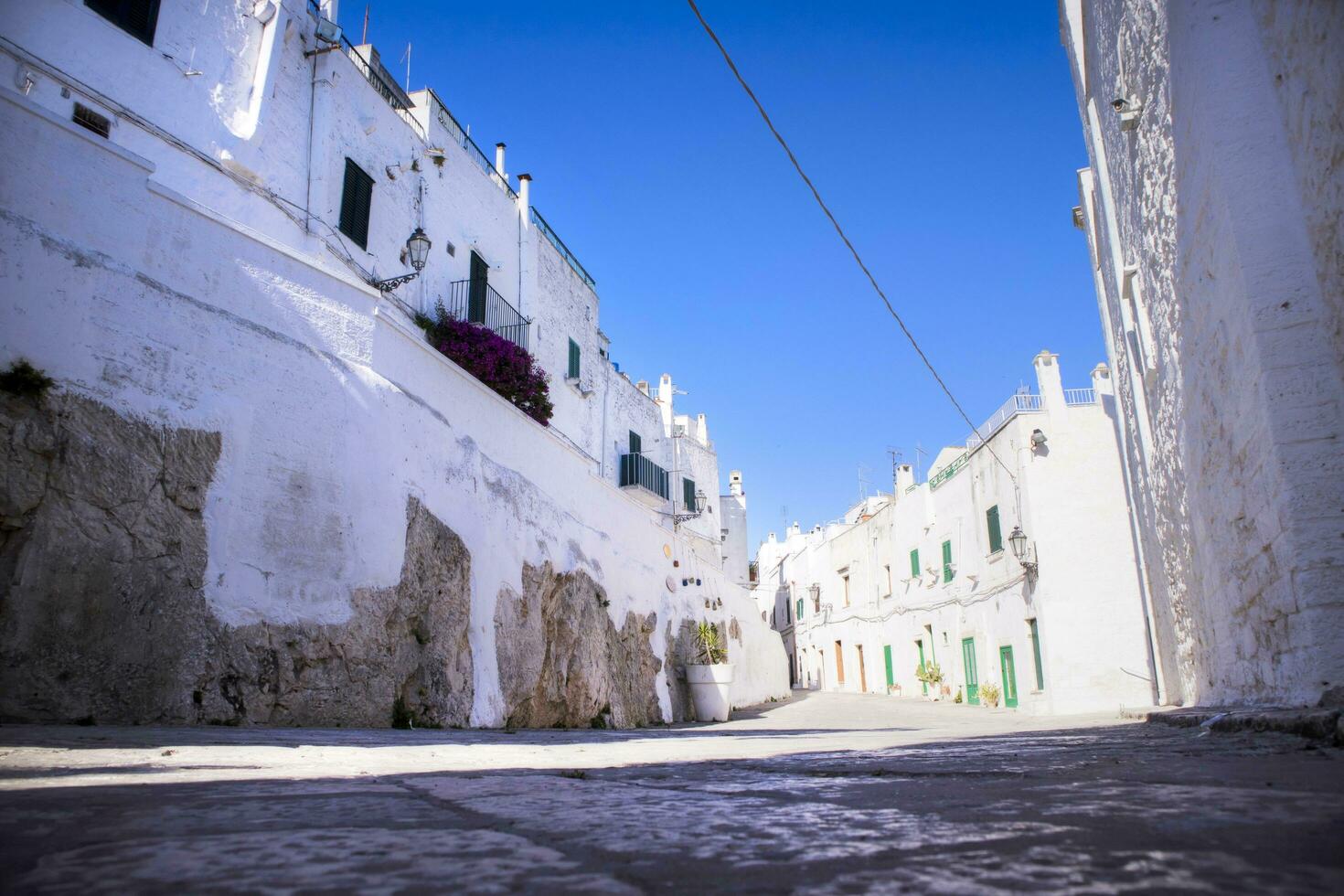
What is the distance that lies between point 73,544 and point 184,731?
1.58m

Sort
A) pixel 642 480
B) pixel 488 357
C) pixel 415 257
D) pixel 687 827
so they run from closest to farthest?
pixel 687 827
pixel 415 257
pixel 488 357
pixel 642 480

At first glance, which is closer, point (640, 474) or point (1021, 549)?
point (1021, 549)

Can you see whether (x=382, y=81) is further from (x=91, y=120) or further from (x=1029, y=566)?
(x=1029, y=566)

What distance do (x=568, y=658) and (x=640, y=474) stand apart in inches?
365

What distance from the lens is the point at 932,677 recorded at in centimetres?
2466

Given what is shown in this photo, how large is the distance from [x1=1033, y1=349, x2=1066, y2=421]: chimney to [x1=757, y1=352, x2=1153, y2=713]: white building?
3cm

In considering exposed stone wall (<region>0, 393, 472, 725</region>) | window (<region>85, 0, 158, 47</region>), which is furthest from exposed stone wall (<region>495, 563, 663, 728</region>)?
window (<region>85, 0, 158, 47</region>)

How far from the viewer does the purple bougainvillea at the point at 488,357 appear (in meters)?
12.7

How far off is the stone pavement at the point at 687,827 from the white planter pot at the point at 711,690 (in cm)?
1328

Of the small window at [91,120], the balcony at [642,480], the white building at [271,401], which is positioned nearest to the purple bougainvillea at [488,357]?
the white building at [271,401]

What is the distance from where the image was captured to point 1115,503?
1847cm

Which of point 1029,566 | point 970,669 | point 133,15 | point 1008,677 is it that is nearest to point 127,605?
point 133,15

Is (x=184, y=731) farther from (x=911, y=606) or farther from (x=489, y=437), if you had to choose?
(x=911, y=606)

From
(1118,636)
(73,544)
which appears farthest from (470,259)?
(1118,636)
